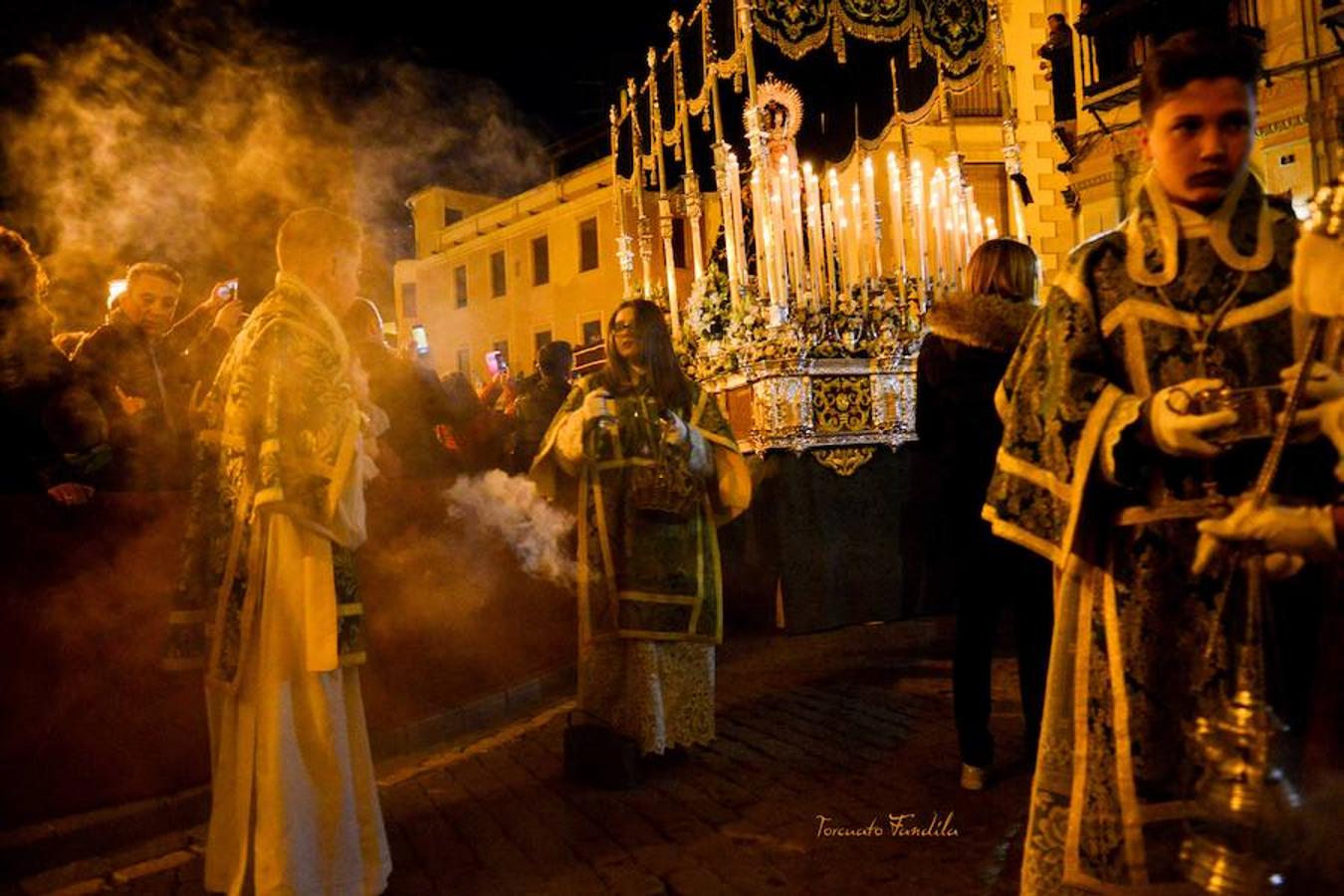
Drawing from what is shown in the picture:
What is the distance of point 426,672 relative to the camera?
5.79 metres

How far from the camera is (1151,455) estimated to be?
1961 millimetres

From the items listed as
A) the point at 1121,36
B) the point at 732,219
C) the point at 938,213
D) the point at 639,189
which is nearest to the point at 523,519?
the point at 732,219

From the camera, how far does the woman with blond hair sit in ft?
12.7

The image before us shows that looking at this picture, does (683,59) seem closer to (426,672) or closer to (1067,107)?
(426,672)

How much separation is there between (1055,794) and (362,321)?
489 centimetres

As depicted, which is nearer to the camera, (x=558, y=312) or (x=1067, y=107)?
(x=1067, y=107)

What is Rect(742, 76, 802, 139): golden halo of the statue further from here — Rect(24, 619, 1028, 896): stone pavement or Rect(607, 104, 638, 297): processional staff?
Rect(24, 619, 1028, 896): stone pavement

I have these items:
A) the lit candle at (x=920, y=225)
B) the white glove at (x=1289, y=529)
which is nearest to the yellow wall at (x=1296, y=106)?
the lit candle at (x=920, y=225)

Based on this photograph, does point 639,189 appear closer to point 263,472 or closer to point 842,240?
point 842,240

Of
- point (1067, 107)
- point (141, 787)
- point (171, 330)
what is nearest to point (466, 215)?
point (1067, 107)

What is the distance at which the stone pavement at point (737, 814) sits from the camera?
3291 mm

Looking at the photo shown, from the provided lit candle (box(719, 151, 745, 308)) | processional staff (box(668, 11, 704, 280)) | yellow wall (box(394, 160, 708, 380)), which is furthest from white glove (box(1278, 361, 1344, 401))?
yellow wall (box(394, 160, 708, 380))

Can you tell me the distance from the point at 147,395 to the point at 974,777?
457cm

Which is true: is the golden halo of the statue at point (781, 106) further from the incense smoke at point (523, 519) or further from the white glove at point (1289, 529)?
the white glove at point (1289, 529)
